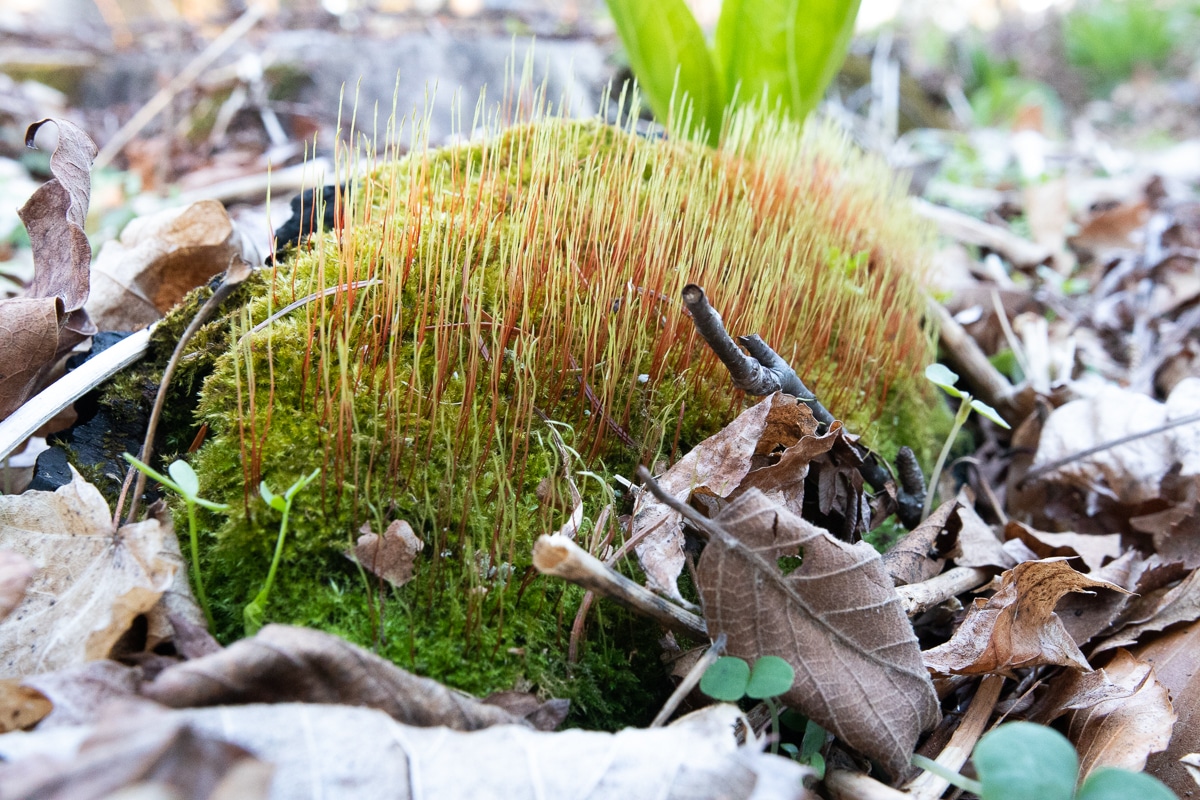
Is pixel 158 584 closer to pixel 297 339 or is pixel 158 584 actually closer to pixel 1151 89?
pixel 297 339

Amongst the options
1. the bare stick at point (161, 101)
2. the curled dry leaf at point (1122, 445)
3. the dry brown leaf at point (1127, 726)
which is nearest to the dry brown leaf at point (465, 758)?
the dry brown leaf at point (1127, 726)

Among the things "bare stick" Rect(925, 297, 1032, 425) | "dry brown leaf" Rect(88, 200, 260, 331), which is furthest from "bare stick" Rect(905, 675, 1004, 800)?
"dry brown leaf" Rect(88, 200, 260, 331)

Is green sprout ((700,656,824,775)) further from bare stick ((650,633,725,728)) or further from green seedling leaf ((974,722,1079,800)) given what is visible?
green seedling leaf ((974,722,1079,800))

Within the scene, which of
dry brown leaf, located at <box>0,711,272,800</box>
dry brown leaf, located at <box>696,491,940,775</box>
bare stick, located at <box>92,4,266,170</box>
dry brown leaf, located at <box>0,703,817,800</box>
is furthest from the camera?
bare stick, located at <box>92,4,266,170</box>

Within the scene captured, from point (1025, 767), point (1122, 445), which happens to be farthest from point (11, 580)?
point (1122, 445)

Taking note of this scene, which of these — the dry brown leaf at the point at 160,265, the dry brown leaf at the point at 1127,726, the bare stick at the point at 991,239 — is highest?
the bare stick at the point at 991,239

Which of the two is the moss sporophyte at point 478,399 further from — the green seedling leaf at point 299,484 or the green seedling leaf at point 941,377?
the green seedling leaf at point 941,377

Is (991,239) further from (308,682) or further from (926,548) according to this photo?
(308,682)

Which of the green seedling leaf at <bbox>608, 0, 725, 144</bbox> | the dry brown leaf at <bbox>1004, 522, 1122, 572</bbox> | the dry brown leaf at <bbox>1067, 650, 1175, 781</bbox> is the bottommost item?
the dry brown leaf at <bbox>1067, 650, 1175, 781</bbox>
